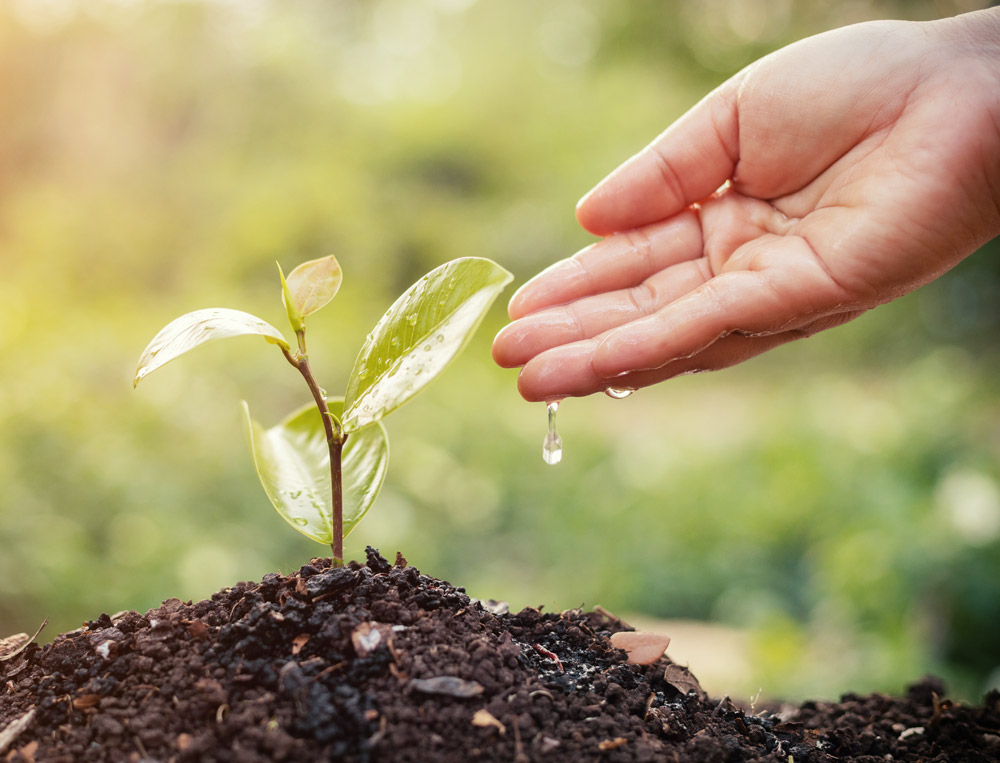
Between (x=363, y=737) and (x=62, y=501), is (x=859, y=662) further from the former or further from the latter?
(x=62, y=501)

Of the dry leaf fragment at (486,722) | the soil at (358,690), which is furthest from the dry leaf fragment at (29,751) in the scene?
the dry leaf fragment at (486,722)

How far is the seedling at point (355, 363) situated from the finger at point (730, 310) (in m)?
0.37

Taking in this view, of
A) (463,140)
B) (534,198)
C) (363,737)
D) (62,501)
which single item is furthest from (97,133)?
(363,737)

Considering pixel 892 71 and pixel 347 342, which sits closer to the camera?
pixel 892 71

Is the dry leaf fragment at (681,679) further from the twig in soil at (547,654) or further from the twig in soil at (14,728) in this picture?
the twig in soil at (14,728)

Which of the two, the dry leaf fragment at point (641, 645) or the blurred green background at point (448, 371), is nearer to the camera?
the dry leaf fragment at point (641, 645)

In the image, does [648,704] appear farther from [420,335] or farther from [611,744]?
[420,335]

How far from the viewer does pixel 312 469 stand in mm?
1084

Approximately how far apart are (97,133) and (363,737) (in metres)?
6.70

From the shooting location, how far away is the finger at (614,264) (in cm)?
137

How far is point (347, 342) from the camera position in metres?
4.72

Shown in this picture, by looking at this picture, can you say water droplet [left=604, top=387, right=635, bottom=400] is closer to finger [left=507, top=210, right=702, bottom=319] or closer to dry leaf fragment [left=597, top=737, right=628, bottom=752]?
finger [left=507, top=210, right=702, bottom=319]

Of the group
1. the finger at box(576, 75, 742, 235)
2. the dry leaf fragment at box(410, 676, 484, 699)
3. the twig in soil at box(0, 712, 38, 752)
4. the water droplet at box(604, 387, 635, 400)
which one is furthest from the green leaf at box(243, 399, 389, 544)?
the finger at box(576, 75, 742, 235)

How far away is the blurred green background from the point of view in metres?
2.38
